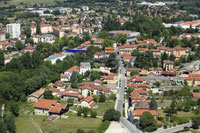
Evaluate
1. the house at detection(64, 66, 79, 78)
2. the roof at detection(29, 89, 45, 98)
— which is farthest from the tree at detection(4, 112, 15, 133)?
the house at detection(64, 66, 79, 78)

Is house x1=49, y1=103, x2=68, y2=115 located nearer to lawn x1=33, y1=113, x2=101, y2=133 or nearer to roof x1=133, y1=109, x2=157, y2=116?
lawn x1=33, y1=113, x2=101, y2=133

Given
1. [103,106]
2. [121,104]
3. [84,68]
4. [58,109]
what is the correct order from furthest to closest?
[84,68], [121,104], [103,106], [58,109]

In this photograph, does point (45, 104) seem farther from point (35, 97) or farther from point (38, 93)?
point (38, 93)

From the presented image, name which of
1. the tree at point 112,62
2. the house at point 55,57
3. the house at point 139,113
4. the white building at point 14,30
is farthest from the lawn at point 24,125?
the white building at point 14,30

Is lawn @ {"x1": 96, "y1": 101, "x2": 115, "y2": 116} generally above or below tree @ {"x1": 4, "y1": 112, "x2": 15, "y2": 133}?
below

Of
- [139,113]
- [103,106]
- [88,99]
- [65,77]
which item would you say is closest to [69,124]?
[88,99]

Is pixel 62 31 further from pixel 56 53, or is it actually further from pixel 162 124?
pixel 162 124

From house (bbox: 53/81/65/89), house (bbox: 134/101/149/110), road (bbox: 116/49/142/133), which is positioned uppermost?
house (bbox: 134/101/149/110)
